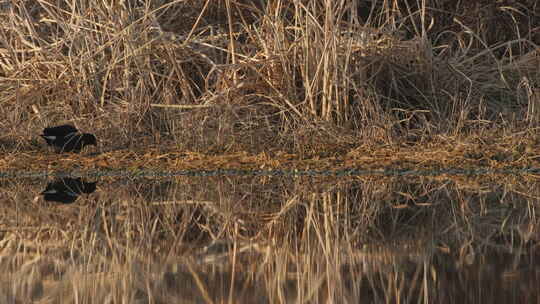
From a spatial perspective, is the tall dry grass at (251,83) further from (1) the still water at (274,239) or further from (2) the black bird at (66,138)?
(1) the still water at (274,239)

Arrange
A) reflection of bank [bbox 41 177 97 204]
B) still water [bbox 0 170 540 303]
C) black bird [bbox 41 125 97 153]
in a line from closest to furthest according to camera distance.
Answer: still water [bbox 0 170 540 303] → reflection of bank [bbox 41 177 97 204] → black bird [bbox 41 125 97 153]

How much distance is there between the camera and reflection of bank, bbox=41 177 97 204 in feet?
16.1

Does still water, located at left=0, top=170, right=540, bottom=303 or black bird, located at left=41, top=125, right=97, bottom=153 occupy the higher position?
still water, located at left=0, top=170, right=540, bottom=303

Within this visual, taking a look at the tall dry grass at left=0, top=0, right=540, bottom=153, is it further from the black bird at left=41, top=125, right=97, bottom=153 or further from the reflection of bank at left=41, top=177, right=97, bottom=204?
the reflection of bank at left=41, top=177, right=97, bottom=204

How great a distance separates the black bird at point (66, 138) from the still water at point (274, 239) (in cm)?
102

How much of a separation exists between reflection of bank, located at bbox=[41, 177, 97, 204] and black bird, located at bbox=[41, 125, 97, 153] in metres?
0.88

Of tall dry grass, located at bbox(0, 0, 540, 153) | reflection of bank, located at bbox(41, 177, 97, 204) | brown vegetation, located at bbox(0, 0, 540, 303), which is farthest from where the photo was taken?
tall dry grass, located at bbox(0, 0, 540, 153)

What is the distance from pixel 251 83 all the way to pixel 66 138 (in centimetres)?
147

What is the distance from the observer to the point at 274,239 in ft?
12.0

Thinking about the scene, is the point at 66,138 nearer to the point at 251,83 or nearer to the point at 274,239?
the point at 251,83

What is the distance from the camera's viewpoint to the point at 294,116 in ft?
23.0

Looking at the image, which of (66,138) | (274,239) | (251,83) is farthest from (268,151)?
(274,239)

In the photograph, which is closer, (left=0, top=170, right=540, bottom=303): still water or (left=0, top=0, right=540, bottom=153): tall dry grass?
(left=0, top=170, right=540, bottom=303): still water

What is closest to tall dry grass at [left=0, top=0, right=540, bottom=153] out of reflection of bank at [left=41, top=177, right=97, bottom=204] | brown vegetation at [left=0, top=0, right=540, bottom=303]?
brown vegetation at [left=0, top=0, right=540, bottom=303]
